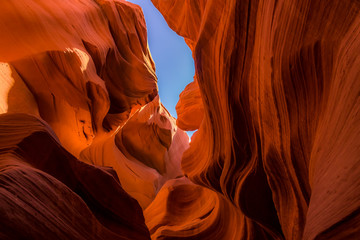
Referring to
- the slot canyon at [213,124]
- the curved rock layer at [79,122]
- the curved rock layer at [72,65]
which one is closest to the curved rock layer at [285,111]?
the slot canyon at [213,124]

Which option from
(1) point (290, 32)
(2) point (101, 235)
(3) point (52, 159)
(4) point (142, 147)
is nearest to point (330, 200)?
(1) point (290, 32)

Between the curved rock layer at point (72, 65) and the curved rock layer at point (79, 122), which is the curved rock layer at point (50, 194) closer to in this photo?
the curved rock layer at point (79, 122)

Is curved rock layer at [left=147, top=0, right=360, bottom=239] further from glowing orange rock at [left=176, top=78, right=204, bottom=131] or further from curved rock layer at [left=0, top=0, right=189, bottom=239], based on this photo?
glowing orange rock at [left=176, top=78, right=204, bottom=131]

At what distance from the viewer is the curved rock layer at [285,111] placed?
1.31m

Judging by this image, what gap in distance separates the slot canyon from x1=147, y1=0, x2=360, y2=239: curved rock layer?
1cm

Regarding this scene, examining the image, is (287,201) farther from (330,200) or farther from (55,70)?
(55,70)

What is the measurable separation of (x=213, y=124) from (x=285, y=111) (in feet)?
5.16

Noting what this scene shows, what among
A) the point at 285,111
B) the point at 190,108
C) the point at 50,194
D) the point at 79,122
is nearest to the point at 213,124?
the point at 285,111

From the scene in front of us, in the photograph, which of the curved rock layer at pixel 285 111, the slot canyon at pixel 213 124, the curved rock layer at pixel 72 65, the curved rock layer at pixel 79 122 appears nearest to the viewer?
the curved rock layer at pixel 285 111

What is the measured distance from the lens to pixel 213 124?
386 cm

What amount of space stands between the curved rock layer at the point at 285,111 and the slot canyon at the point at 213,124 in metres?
0.01

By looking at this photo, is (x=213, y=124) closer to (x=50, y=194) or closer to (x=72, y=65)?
(x=50, y=194)

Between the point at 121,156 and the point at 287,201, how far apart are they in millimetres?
6530

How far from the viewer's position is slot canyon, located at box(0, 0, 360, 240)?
4.98 feet
